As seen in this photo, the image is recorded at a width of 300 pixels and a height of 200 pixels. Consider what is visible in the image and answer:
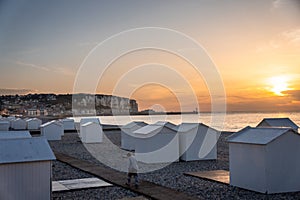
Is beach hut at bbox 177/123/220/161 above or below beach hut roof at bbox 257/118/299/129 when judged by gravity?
below

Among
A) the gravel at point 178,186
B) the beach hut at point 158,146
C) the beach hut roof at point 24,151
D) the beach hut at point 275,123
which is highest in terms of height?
the beach hut at point 275,123

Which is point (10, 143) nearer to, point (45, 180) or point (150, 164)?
point (45, 180)

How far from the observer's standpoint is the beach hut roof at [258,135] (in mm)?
12828

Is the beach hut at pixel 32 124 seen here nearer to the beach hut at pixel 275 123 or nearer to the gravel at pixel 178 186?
the gravel at pixel 178 186

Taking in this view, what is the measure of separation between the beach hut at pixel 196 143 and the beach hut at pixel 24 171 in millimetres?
11720

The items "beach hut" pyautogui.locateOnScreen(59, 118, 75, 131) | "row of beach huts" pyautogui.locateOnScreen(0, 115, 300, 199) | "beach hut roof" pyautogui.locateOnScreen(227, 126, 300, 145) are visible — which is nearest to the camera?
"row of beach huts" pyautogui.locateOnScreen(0, 115, 300, 199)

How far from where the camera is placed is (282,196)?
12266mm

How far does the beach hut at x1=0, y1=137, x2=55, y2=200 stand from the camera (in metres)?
10.1

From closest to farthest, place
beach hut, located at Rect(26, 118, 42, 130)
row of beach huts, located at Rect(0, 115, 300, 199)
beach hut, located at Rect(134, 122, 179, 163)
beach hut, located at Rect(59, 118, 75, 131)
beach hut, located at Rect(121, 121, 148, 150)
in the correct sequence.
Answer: row of beach huts, located at Rect(0, 115, 300, 199) < beach hut, located at Rect(134, 122, 179, 163) < beach hut, located at Rect(121, 121, 148, 150) < beach hut, located at Rect(26, 118, 42, 130) < beach hut, located at Rect(59, 118, 75, 131)

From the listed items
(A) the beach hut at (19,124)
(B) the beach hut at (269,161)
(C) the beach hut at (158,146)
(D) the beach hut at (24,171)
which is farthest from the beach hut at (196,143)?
(A) the beach hut at (19,124)

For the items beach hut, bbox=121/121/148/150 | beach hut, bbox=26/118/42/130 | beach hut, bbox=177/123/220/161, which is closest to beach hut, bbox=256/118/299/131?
beach hut, bbox=177/123/220/161

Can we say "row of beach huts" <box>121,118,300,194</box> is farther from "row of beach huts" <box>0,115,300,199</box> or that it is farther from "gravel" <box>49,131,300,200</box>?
"gravel" <box>49,131,300,200</box>

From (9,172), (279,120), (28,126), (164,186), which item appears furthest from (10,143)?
(28,126)

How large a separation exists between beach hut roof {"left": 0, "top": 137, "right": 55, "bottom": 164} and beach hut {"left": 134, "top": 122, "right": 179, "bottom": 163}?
10144 millimetres
